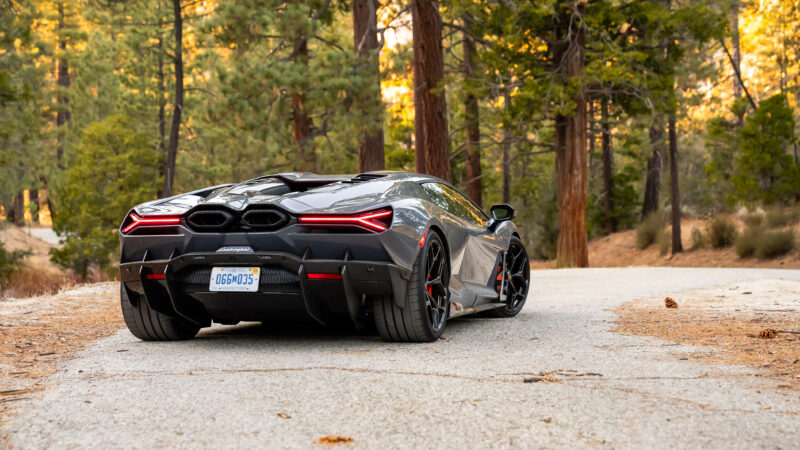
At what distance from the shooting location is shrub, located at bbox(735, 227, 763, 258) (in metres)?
23.3

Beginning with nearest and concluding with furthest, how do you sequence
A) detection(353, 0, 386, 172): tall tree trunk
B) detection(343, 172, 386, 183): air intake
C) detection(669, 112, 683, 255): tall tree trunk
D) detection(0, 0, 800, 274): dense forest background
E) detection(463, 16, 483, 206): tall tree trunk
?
detection(343, 172, 386, 183): air intake, detection(0, 0, 800, 274): dense forest background, detection(353, 0, 386, 172): tall tree trunk, detection(669, 112, 683, 255): tall tree trunk, detection(463, 16, 483, 206): tall tree trunk

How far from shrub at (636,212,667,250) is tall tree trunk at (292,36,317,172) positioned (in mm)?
12947

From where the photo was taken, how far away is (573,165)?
857 inches

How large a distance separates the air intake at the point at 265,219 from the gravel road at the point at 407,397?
2.96 feet

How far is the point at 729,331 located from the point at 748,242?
1819 centimetres

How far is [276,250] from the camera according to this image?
219 inches

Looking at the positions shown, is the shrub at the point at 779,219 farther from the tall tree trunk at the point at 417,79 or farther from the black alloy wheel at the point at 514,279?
the black alloy wheel at the point at 514,279

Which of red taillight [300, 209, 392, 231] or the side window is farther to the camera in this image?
the side window

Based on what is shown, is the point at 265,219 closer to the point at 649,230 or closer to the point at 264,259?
the point at 264,259

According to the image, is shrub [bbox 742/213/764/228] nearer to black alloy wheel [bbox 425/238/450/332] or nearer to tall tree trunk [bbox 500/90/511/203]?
tall tree trunk [bbox 500/90/511/203]

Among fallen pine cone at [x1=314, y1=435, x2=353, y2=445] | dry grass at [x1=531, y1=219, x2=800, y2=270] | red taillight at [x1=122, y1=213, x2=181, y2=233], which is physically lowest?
dry grass at [x1=531, y1=219, x2=800, y2=270]

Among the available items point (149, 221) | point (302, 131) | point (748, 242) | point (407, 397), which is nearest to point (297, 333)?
point (149, 221)

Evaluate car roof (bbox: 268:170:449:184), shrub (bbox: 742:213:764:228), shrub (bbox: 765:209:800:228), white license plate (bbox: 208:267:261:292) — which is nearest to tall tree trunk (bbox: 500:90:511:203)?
shrub (bbox: 742:213:764:228)

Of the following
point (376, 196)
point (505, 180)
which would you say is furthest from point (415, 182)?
point (505, 180)
